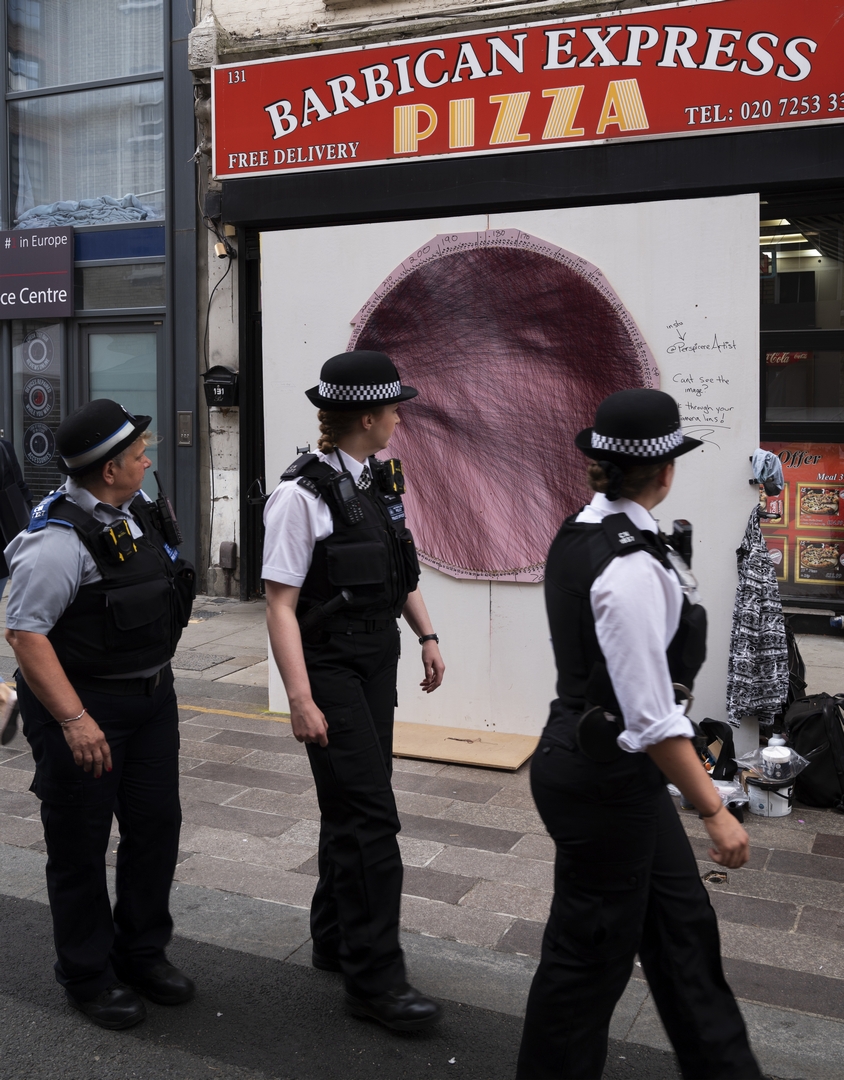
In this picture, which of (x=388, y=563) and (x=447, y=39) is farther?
(x=447, y=39)

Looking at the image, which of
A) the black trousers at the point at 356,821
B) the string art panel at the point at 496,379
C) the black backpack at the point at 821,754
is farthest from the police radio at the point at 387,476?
the black backpack at the point at 821,754

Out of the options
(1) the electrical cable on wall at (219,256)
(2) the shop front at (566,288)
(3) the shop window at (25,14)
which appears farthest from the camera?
(3) the shop window at (25,14)

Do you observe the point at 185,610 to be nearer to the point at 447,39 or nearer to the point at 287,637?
the point at 287,637

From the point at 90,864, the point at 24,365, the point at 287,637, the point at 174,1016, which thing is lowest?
the point at 174,1016

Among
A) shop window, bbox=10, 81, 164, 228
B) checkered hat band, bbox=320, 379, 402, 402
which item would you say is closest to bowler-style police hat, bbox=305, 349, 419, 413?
checkered hat band, bbox=320, 379, 402, 402

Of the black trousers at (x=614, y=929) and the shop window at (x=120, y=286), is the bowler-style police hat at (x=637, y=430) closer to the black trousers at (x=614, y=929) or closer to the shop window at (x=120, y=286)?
the black trousers at (x=614, y=929)

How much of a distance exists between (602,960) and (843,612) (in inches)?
262

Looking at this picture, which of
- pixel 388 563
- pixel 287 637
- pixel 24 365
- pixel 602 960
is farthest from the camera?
pixel 24 365

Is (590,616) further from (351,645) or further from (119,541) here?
(119,541)

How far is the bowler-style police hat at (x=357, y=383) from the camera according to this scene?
3.31 meters

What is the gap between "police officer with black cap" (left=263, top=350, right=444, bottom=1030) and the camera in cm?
317

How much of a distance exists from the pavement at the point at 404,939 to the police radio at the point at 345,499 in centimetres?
151

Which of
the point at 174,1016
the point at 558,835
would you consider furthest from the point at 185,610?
the point at 558,835

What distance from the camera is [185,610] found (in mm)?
3389
